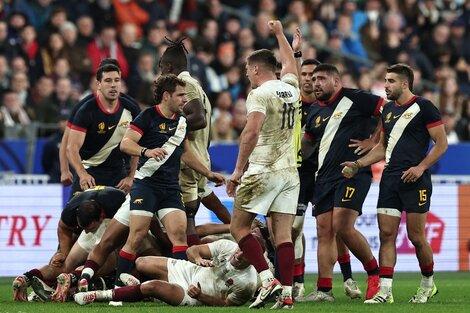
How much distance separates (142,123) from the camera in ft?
44.0

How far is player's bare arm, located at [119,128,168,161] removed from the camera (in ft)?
43.1

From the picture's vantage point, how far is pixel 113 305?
12891mm

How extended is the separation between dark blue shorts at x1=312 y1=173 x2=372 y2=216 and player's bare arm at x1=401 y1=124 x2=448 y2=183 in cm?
59

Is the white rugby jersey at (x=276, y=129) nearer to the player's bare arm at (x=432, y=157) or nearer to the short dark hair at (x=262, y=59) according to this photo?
the short dark hair at (x=262, y=59)

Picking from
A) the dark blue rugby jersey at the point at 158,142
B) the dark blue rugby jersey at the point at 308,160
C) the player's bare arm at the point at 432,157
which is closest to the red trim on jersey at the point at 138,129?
the dark blue rugby jersey at the point at 158,142

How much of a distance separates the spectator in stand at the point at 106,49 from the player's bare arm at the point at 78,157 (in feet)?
26.1

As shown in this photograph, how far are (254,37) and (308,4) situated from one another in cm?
207

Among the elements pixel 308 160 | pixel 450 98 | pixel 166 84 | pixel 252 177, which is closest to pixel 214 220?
pixel 308 160

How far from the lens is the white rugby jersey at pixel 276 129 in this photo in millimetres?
12570

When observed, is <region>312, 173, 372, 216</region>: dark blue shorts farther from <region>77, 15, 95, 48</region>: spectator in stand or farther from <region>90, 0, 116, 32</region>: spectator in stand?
<region>90, 0, 116, 32</region>: spectator in stand

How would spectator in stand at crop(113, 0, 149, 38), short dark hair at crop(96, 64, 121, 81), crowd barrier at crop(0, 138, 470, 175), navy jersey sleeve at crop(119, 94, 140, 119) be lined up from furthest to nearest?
1. spectator in stand at crop(113, 0, 149, 38)
2. crowd barrier at crop(0, 138, 470, 175)
3. navy jersey sleeve at crop(119, 94, 140, 119)
4. short dark hair at crop(96, 64, 121, 81)

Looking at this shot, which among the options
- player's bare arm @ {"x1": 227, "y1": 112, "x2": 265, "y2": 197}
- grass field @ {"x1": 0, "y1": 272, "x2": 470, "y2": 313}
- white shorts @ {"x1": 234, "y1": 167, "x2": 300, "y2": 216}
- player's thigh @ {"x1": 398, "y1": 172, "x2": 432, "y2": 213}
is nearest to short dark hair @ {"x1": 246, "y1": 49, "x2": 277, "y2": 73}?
player's bare arm @ {"x1": 227, "y1": 112, "x2": 265, "y2": 197}

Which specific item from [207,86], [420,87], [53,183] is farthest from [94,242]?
[420,87]

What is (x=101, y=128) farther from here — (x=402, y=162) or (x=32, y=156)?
(x=32, y=156)
